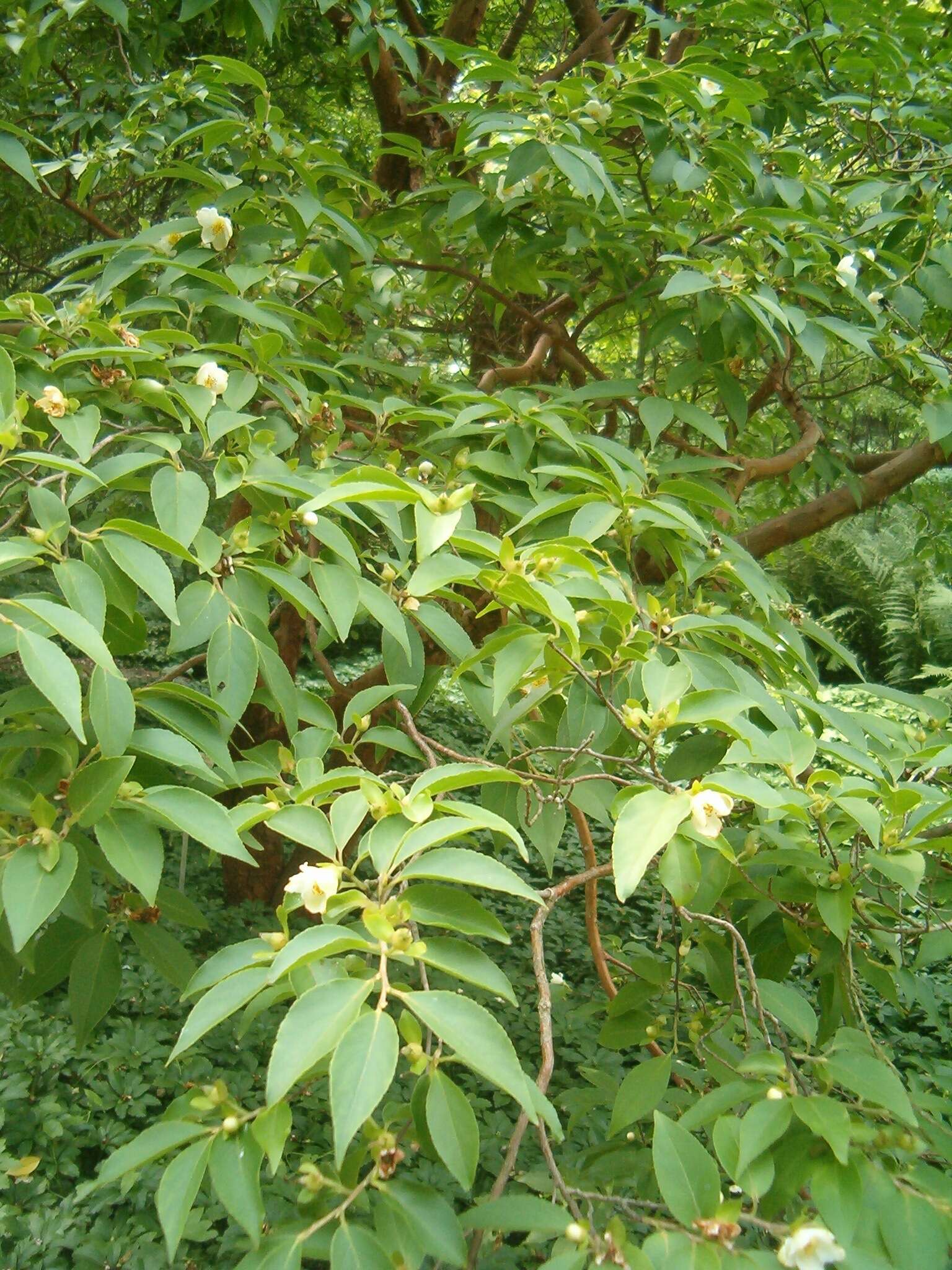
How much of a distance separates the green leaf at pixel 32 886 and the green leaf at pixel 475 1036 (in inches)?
11.7

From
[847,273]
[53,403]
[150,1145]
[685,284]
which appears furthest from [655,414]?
[150,1145]

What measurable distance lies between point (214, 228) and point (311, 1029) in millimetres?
1310

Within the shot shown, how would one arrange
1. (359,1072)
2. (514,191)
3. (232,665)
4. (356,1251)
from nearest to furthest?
(359,1072), (356,1251), (232,665), (514,191)

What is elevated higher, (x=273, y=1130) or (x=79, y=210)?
(x=79, y=210)

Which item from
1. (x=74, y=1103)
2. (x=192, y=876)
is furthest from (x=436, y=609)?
(x=192, y=876)

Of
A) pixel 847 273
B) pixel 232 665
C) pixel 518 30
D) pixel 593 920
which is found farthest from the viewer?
pixel 518 30

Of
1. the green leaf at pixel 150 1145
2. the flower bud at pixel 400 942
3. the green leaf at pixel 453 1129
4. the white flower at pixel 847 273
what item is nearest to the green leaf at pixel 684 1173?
the green leaf at pixel 453 1129

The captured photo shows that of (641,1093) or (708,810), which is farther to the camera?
(641,1093)

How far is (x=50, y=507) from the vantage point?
945 mm

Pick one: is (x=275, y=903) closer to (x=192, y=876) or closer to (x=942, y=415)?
(x=192, y=876)

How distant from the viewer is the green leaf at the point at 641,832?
708 millimetres

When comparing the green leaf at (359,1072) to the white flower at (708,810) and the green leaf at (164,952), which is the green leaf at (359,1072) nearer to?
the white flower at (708,810)

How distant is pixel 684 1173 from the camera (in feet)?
2.56

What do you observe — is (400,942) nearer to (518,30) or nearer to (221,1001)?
(221,1001)
